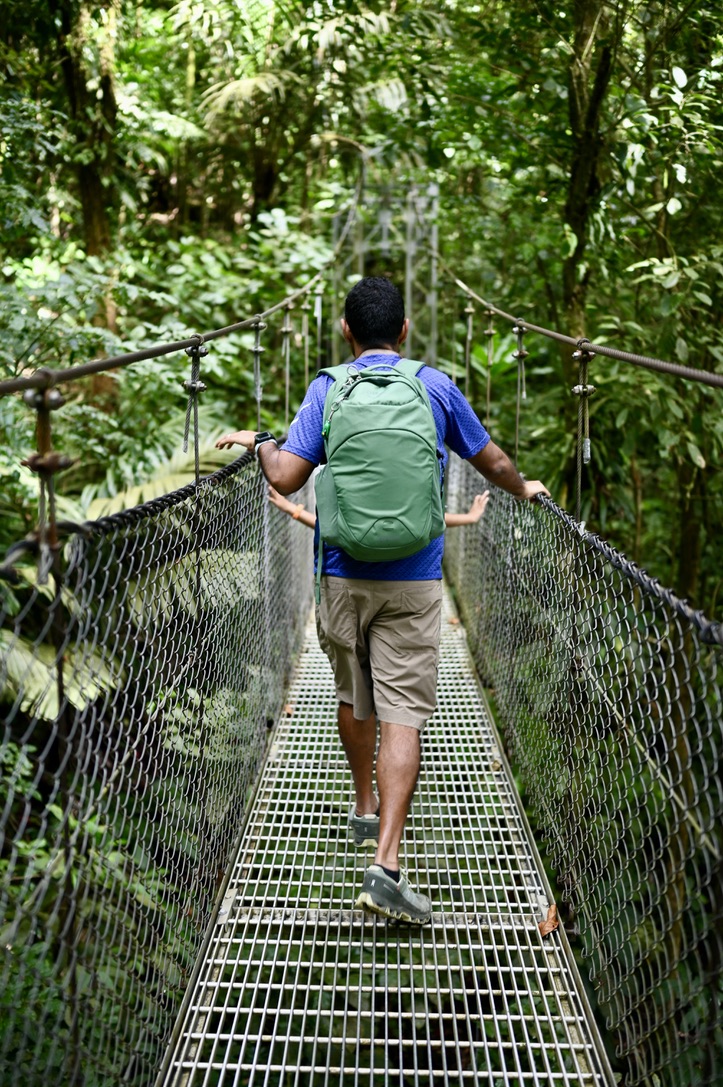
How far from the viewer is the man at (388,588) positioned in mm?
1642

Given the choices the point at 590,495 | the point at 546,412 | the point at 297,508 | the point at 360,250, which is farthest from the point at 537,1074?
the point at 360,250

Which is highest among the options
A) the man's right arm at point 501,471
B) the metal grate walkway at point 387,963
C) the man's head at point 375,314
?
the man's head at point 375,314

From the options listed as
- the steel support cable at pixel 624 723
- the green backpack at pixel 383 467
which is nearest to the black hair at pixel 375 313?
the green backpack at pixel 383 467

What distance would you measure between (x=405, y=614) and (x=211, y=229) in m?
5.54

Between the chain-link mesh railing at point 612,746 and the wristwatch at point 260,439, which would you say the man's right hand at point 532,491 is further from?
the wristwatch at point 260,439

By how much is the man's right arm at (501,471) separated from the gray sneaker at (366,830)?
74cm

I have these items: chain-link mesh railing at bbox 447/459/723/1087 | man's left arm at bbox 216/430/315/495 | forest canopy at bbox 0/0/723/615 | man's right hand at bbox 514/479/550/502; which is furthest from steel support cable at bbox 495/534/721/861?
forest canopy at bbox 0/0/723/615

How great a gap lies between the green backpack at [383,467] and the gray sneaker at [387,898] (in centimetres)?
55

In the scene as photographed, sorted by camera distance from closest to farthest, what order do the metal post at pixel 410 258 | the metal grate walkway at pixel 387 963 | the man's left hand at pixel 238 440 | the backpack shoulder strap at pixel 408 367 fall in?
the metal grate walkway at pixel 387 963, the backpack shoulder strap at pixel 408 367, the man's left hand at pixel 238 440, the metal post at pixel 410 258

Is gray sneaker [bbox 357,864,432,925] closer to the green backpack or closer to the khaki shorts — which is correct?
the khaki shorts

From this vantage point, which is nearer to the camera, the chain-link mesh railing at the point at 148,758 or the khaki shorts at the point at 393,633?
the chain-link mesh railing at the point at 148,758

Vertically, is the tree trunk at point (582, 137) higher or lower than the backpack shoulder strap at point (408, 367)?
higher

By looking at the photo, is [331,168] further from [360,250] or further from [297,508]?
[297,508]

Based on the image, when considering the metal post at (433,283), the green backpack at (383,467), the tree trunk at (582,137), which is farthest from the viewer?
the metal post at (433,283)
